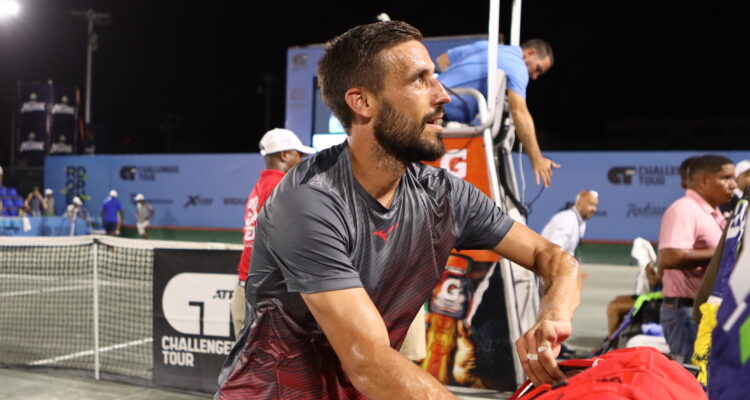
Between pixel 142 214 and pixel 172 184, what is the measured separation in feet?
4.44

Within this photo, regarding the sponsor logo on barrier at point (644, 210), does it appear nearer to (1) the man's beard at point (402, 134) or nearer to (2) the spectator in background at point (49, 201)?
(1) the man's beard at point (402, 134)

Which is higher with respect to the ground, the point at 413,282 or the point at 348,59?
the point at 348,59

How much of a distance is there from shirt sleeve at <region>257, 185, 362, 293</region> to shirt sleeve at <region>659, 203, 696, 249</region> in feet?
11.6

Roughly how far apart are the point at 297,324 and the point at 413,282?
36 cm

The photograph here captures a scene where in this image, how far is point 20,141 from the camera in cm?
2558

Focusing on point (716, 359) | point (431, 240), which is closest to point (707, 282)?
point (431, 240)

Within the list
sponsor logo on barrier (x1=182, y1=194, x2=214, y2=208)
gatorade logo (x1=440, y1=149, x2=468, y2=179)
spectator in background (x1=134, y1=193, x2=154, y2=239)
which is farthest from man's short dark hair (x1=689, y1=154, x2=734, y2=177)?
spectator in background (x1=134, y1=193, x2=154, y2=239)

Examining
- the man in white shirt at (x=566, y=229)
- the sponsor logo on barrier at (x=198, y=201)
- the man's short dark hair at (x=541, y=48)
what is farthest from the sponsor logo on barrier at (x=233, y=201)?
the man's short dark hair at (x=541, y=48)

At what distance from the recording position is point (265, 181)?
16.4 feet

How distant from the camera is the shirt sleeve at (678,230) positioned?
14.7 feet

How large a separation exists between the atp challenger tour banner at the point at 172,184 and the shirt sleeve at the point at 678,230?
16784 mm

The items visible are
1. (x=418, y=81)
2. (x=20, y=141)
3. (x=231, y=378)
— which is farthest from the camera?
(x=20, y=141)

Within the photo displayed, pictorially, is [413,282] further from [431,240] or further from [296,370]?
[296,370]

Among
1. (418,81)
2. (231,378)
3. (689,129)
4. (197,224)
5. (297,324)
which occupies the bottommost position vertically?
(197,224)
